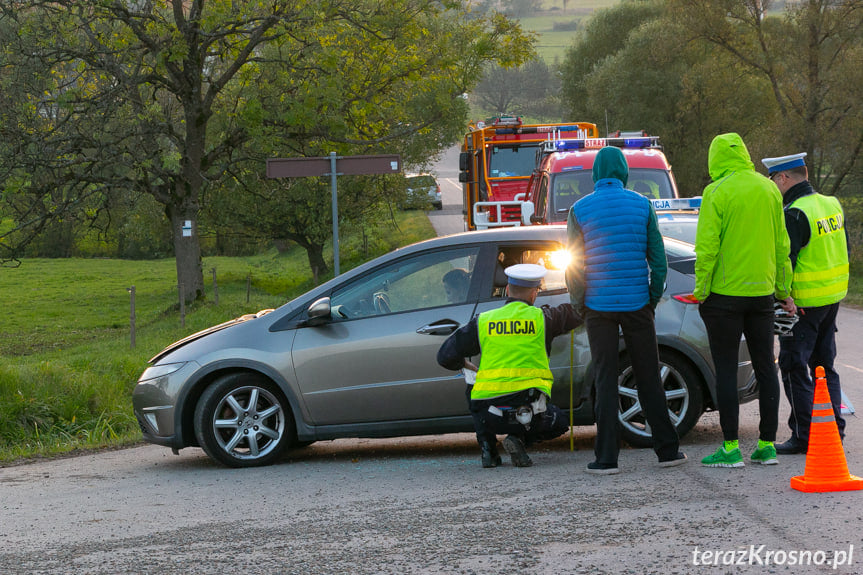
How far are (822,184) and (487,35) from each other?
13999 mm

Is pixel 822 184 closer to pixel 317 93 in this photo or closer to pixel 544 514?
pixel 317 93

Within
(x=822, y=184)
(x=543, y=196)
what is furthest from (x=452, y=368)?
(x=822, y=184)

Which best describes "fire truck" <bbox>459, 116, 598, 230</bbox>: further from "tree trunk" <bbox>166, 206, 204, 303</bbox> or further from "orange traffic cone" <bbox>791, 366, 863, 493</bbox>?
"orange traffic cone" <bbox>791, 366, 863, 493</bbox>

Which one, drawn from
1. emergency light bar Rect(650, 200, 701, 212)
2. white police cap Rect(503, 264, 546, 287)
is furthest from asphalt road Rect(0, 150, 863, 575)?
emergency light bar Rect(650, 200, 701, 212)

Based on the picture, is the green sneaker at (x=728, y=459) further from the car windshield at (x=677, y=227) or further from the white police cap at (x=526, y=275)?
the car windshield at (x=677, y=227)

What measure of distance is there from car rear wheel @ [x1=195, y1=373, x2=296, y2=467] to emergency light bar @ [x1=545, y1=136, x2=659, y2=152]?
8.91m

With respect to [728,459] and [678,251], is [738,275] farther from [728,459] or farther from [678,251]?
[678,251]

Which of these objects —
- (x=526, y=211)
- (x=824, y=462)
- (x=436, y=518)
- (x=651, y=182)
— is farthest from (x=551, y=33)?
(x=436, y=518)

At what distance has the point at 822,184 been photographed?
32312mm

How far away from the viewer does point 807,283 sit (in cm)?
656

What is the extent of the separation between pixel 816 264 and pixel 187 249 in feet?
64.3

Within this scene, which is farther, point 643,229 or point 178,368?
point 178,368


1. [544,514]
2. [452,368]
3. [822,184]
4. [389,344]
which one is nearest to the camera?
[544,514]

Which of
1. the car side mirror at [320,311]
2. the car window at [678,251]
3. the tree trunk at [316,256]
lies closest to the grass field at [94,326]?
the tree trunk at [316,256]
